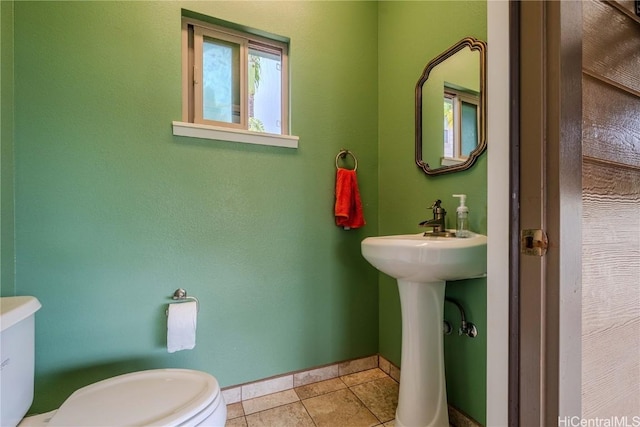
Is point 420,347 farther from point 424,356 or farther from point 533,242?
point 533,242

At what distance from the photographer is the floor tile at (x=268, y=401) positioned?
57.1 inches

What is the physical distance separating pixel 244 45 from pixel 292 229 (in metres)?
1.04

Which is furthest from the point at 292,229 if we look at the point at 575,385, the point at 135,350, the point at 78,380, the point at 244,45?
the point at 575,385

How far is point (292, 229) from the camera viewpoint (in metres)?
1.61

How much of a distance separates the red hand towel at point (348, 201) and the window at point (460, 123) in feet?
1.66

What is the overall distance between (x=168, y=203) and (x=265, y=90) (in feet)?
2.68

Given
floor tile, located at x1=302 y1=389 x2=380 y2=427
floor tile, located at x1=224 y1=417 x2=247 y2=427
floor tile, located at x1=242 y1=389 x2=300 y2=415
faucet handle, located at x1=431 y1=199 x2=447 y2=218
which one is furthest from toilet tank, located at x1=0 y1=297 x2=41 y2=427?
faucet handle, located at x1=431 y1=199 x2=447 y2=218

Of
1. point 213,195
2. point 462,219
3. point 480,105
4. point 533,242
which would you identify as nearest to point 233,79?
point 213,195

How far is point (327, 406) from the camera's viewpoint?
1461 millimetres

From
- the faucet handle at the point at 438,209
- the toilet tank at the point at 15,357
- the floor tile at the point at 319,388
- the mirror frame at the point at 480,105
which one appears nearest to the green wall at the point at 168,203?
the floor tile at the point at 319,388

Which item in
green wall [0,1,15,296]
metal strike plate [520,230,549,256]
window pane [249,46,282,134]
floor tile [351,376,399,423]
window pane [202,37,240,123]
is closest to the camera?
metal strike plate [520,230,549,256]

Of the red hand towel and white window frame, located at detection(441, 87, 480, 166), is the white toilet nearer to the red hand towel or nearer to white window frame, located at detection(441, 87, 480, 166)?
the red hand towel

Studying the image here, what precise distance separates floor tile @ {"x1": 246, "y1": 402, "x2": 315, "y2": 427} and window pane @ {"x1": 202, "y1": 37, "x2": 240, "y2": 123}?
149 cm

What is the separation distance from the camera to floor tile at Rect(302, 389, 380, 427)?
1.35 m
